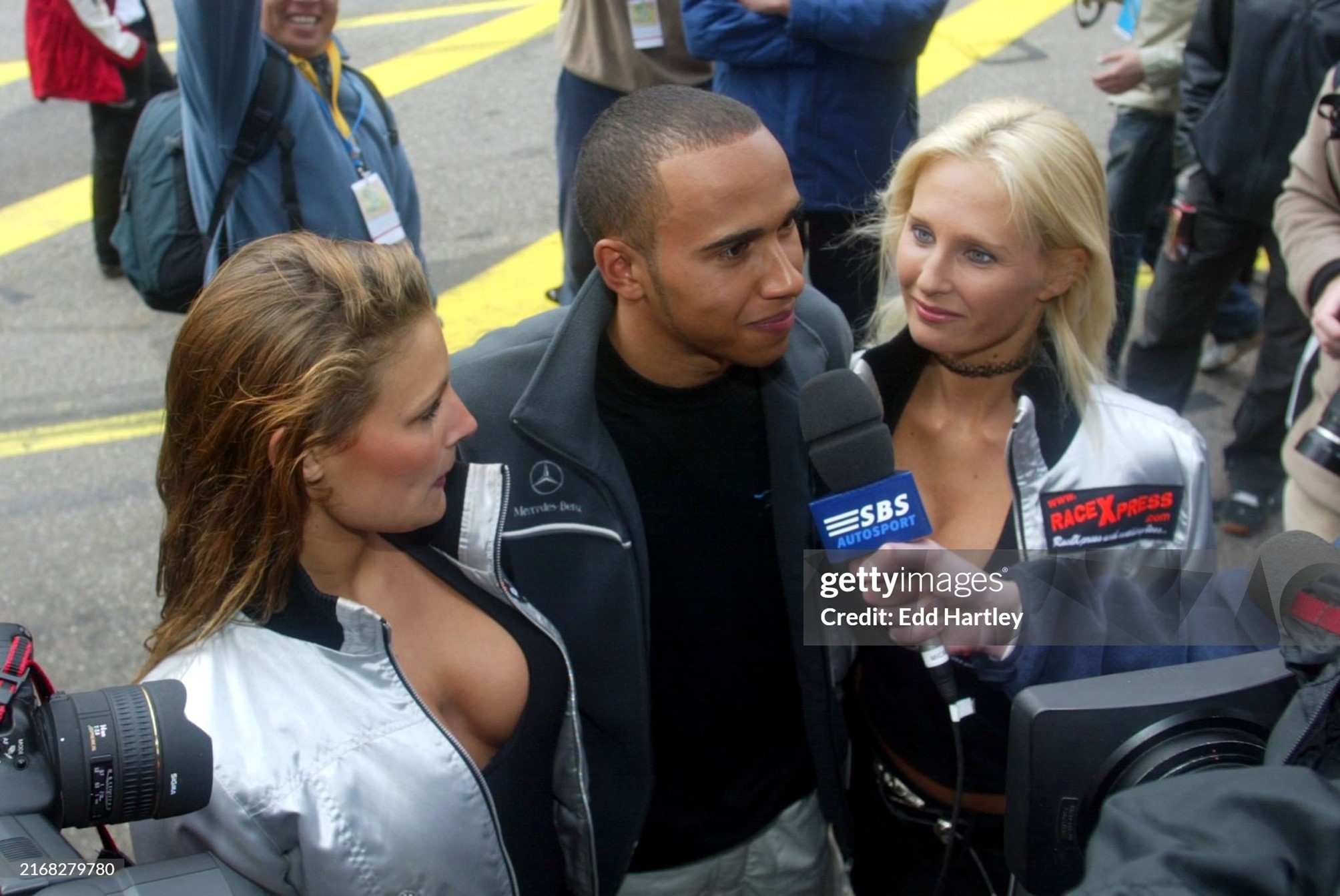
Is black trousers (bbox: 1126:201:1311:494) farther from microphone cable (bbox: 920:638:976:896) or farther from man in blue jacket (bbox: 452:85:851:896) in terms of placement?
microphone cable (bbox: 920:638:976:896)

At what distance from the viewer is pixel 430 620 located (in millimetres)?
2080

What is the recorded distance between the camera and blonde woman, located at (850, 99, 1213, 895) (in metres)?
2.28

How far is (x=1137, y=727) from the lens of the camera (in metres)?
1.57

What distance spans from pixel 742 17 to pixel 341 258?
2252 millimetres

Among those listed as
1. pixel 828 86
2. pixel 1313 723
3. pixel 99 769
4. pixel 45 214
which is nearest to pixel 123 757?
pixel 99 769

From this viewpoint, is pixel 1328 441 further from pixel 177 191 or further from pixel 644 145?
pixel 177 191

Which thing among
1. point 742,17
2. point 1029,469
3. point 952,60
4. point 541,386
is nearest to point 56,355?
point 742,17

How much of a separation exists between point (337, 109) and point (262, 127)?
1.61ft

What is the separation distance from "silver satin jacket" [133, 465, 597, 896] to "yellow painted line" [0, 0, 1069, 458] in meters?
2.47

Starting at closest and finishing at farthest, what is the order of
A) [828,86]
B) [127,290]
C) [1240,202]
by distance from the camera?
[828,86] < [1240,202] < [127,290]

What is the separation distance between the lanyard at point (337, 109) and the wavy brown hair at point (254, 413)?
200 cm

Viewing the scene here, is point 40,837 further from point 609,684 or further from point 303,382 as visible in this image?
point 609,684

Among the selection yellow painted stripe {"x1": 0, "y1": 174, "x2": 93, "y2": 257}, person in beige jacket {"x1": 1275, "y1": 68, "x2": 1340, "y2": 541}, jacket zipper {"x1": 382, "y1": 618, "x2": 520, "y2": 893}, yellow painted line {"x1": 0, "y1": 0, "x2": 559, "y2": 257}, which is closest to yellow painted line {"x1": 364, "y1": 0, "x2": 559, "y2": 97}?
yellow painted line {"x1": 0, "y1": 0, "x2": 559, "y2": 257}

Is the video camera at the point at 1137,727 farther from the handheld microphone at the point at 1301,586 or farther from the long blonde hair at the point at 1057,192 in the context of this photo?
the long blonde hair at the point at 1057,192
